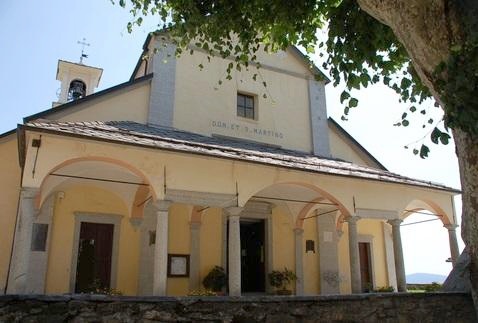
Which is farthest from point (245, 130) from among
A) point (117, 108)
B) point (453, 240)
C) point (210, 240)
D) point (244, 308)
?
point (244, 308)

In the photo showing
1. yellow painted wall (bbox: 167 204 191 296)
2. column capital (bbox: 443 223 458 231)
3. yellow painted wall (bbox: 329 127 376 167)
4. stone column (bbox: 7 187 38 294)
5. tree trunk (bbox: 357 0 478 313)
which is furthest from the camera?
yellow painted wall (bbox: 329 127 376 167)

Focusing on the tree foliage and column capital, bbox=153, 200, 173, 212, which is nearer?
the tree foliage

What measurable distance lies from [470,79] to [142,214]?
9.35 meters

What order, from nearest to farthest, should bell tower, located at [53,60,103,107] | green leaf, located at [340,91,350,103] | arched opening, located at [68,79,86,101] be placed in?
green leaf, located at [340,91,350,103] → arched opening, located at [68,79,86,101] → bell tower, located at [53,60,103,107]

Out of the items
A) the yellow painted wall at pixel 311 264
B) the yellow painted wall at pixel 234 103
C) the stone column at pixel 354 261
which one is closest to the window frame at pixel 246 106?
the yellow painted wall at pixel 234 103

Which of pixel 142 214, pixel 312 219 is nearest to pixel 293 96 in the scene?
pixel 312 219

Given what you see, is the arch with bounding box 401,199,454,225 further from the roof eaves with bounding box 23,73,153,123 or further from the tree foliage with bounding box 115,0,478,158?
the roof eaves with bounding box 23,73,153,123

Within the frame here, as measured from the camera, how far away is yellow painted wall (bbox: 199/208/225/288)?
1240cm

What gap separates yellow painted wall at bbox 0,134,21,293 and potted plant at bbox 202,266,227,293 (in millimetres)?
4926

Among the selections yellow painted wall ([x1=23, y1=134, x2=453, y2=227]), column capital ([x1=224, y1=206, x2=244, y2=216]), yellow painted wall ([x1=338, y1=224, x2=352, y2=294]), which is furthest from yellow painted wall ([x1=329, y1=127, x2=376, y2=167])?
column capital ([x1=224, y1=206, x2=244, y2=216])

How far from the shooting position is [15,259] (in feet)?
24.6

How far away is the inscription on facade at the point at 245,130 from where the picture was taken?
13.6m

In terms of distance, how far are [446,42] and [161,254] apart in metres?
6.33

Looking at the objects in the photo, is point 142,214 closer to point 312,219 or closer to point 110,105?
point 110,105
